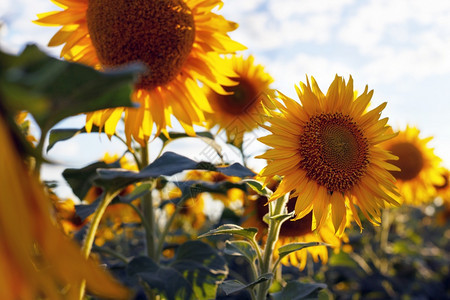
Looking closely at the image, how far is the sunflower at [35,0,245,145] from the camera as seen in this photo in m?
1.20

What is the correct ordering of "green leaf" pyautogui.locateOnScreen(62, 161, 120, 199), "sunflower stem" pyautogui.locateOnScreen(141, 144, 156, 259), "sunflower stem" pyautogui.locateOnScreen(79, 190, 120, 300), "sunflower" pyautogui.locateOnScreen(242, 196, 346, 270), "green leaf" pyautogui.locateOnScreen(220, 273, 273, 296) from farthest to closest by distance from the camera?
"sunflower" pyautogui.locateOnScreen(242, 196, 346, 270) → "sunflower stem" pyautogui.locateOnScreen(141, 144, 156, 259) → "green leaf" pyautogui.locateOnScreen(62, 161, 120, 199) → "green leaf" pyautogui.locateOnScreen(220, 273, 273, 296) → "sunflower stem" pyautogui.locateOnScreen(79, 190, 120, 300)

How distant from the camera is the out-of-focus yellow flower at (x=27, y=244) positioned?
0.34m

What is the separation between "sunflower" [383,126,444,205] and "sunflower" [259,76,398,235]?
158 centimetres

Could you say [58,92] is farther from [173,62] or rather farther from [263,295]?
[173,62]

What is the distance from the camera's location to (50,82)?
1.19 ft

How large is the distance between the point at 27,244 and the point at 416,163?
2613 millimetres

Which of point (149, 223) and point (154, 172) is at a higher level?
point (154, 172)

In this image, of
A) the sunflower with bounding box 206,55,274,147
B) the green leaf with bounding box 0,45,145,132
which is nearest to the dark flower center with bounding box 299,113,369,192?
the sunflower with bounding box 206,55,274,147

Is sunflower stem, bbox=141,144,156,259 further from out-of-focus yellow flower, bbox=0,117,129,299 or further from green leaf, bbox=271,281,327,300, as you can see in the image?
out-of-focus yellow flower, bbox=0,117,129,299

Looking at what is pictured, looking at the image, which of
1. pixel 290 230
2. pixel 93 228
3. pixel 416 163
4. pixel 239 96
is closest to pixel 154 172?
pixel 93 228

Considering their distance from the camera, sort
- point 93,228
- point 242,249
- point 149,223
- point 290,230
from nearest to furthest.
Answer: point 93,228 → point 242,249 → point 149,223 → point 290,230

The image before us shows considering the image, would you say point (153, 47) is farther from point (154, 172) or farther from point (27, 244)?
point (27, 244)

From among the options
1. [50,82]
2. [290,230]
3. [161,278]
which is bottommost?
[161,278]

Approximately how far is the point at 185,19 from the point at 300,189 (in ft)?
1.85
